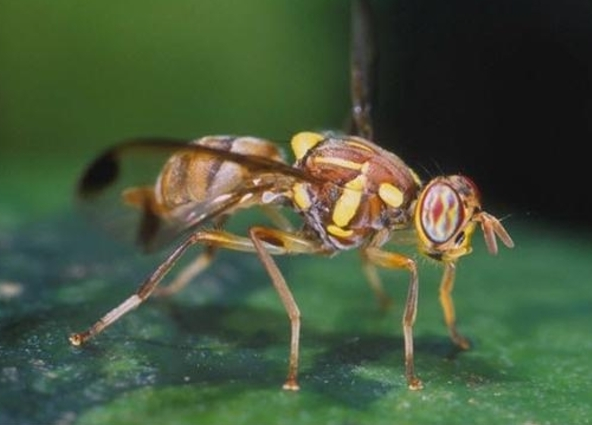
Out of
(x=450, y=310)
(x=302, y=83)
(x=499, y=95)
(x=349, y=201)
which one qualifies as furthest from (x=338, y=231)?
(x=499, y=95)

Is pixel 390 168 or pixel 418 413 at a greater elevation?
pixel 390 168

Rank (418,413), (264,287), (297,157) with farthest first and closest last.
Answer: (264,287) → (297,157) → (418,413)

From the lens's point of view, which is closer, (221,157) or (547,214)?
(221,157)

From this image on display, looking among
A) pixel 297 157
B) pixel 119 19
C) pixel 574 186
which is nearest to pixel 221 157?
pixel 297 157

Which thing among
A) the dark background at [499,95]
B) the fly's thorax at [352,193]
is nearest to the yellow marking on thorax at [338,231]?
the fly's thorax at [352,193]

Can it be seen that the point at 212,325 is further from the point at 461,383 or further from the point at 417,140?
the point at 417,140

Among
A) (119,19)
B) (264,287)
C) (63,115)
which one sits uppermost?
(119,19)

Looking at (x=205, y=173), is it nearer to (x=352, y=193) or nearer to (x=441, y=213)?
(x=352, y=193)
